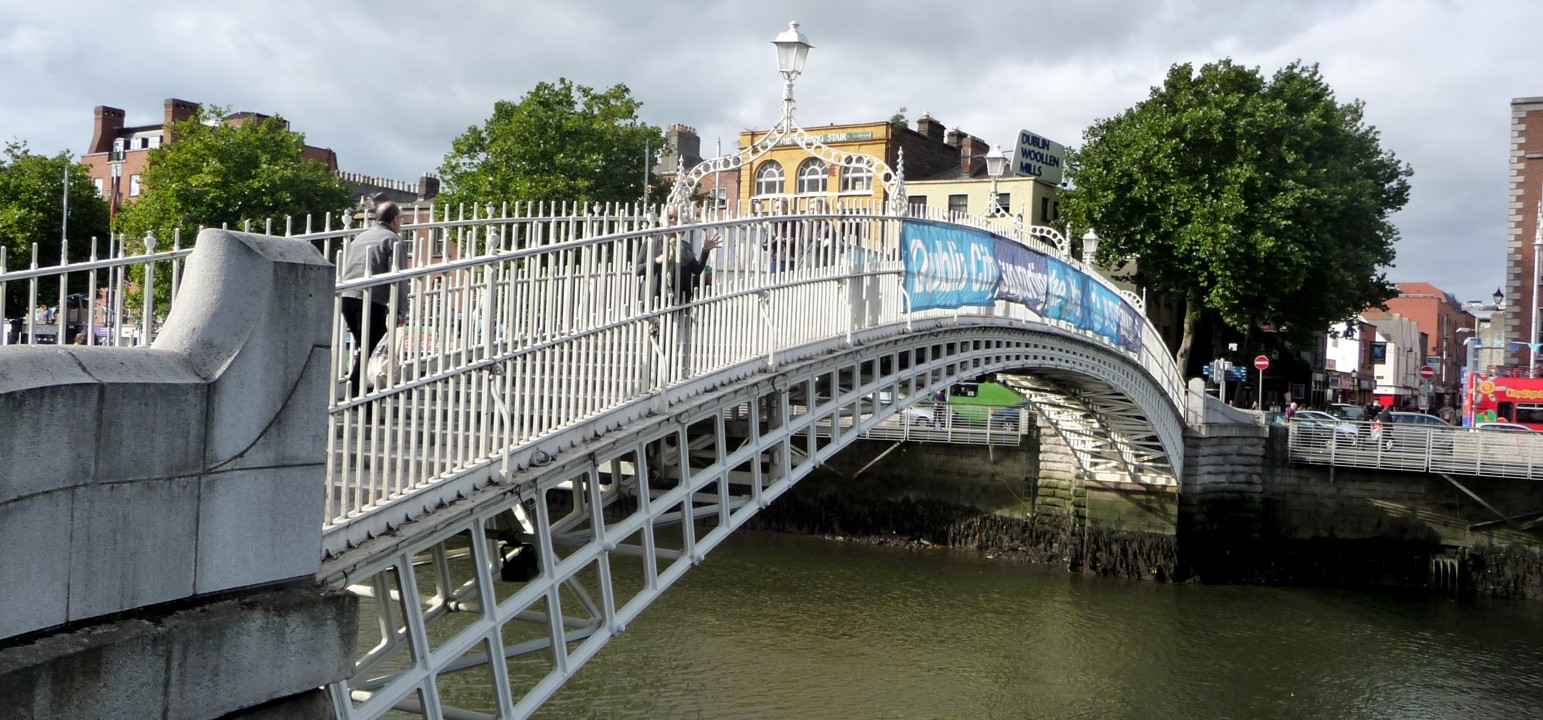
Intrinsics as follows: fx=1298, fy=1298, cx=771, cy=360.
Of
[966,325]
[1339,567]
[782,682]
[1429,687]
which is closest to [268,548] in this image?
[966,325]

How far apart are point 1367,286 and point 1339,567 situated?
17.5 meters

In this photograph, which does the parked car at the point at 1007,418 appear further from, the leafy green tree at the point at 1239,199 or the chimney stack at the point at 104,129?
the chimney stack at the point at 104,129

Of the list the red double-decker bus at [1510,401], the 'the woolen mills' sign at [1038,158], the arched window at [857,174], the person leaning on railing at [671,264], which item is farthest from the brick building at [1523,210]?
the person leaning on railing at [671,264]

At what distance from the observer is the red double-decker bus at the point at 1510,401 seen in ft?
113

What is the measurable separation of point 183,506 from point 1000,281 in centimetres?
1350

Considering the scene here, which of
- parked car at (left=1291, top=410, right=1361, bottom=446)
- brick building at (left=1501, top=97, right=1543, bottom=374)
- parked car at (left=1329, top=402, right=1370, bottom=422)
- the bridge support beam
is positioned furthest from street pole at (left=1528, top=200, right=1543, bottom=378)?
the bridge support beam

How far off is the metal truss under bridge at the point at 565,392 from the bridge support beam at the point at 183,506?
A: 62 cm

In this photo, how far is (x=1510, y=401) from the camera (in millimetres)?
34812

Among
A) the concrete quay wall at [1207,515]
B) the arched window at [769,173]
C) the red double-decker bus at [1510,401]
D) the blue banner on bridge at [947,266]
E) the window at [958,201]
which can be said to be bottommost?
the concrete quay wall at [1207,515]

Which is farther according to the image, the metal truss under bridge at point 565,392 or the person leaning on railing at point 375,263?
the person leaning on railing at point 375,263

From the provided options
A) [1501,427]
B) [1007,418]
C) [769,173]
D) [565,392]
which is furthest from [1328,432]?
[565,392]

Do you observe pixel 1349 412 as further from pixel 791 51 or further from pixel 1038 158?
pixel 791 51

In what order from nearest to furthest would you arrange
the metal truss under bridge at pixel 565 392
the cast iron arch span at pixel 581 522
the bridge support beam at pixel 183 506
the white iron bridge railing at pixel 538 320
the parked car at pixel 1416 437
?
the bridge support beam at pixel 183 506
the white iron bridge railing at pixel 538 320
the metal truss under bridge at pixel 565 392
the cast iron arch span at pixel 581 522
the parked car at pixel 1416 437

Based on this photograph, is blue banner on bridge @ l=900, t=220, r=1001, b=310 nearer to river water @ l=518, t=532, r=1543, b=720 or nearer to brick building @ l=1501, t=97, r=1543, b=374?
river water @ l=518, t=532, r=1543, b=720
